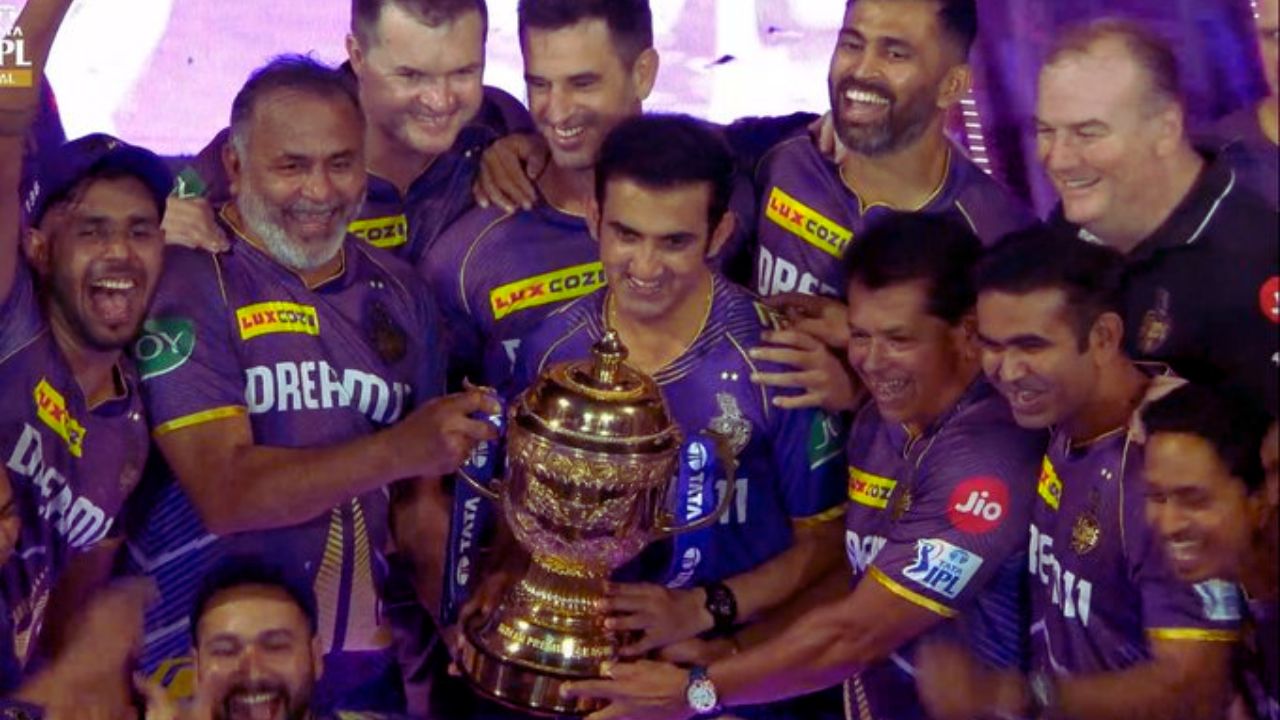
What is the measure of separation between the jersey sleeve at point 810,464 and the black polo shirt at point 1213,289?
575 mm

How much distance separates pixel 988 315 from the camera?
376 centimetres

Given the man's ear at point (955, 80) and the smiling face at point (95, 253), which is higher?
the man's ear at point (955, 80)

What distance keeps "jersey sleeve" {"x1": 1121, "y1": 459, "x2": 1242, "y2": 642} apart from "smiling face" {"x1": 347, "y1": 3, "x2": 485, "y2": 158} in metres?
1.33

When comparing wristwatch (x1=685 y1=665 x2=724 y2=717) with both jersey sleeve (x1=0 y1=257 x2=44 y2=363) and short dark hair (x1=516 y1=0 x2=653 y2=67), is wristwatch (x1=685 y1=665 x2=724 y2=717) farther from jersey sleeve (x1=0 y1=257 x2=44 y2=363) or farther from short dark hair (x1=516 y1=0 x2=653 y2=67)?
jersey sleeve (x1=0 y1=257 x2=44 y2=363)

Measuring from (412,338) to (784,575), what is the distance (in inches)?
29.5

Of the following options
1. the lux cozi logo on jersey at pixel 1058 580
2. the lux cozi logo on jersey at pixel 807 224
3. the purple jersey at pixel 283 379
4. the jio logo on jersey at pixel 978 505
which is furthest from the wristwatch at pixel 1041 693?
the purple jersey at pixel 283 379

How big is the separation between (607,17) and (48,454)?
118cm

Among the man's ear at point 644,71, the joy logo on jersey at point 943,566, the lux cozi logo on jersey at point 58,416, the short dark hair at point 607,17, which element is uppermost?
the short dark hair at point 607,17

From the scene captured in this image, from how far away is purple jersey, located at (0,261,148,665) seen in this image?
3936mm

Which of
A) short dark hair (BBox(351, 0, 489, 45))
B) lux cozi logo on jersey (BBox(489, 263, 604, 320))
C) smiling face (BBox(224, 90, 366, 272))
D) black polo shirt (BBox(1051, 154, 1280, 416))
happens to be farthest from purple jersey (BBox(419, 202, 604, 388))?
black polo shirt (BBox(1051, 154, 1280, 416))

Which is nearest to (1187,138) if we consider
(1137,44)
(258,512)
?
(1137,44)

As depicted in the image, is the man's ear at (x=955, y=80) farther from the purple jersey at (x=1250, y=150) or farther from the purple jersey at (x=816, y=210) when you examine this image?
the purple jersey at (x=1250, y=150)

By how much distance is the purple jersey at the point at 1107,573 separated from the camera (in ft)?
12.0

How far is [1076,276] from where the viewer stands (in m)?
3.73
